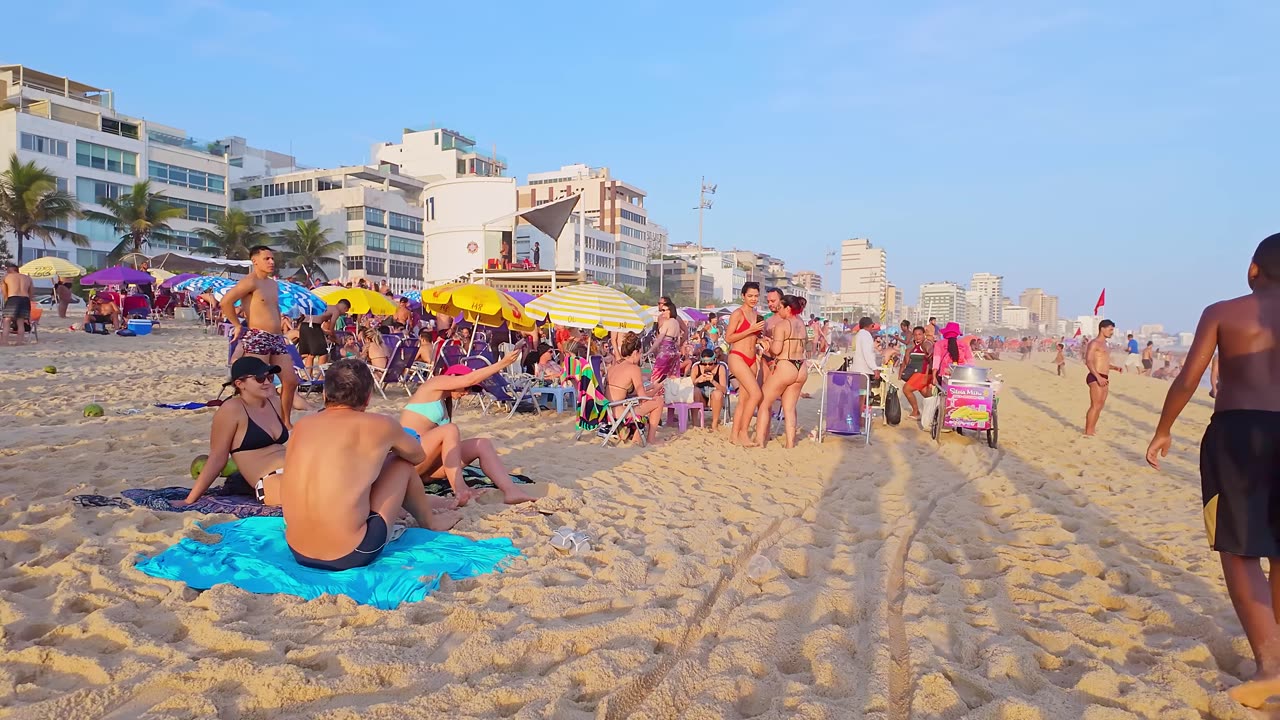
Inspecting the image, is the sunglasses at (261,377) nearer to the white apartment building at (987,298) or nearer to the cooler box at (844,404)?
the cooler box at (844,404)

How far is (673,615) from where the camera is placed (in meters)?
2.74

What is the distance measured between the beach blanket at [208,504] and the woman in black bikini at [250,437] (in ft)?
0.13

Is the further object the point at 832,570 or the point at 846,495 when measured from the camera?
the point at 846,495

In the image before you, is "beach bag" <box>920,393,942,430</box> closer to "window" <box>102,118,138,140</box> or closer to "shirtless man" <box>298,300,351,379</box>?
"shirtless man" <box>298,300,351,379</box>

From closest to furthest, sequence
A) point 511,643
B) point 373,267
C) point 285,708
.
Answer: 1. point 285,708
2. point 511,643
3. point 373,267

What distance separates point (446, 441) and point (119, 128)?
48177 mm

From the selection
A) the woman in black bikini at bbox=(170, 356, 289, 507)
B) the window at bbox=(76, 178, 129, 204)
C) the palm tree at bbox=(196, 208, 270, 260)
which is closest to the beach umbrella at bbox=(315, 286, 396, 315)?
the woman in black bikini at bbox=(170, 356, 289, 507)

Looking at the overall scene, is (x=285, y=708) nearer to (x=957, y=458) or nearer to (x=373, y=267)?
(x=957, y=458)

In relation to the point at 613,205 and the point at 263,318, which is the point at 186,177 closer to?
the point at 613,205

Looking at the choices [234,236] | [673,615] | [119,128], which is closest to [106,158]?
[119,128]

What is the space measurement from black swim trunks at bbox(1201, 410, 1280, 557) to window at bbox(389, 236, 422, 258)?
54.1 m

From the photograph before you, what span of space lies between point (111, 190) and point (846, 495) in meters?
46.4

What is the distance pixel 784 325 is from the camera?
21.2ft

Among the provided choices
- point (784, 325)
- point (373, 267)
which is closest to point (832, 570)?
point (784, 325)
